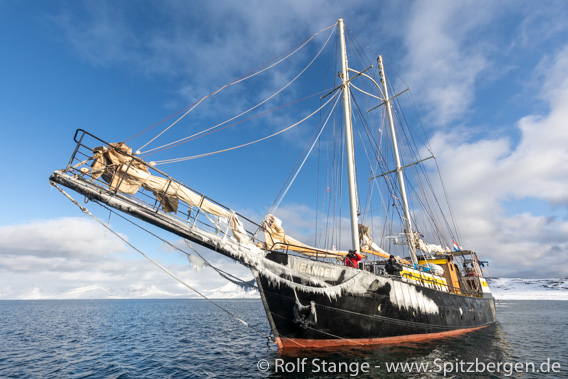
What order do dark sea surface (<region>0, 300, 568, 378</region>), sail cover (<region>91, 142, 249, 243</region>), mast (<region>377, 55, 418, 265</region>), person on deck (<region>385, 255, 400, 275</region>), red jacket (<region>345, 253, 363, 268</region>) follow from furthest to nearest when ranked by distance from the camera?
mast (<region>377, 55, 418, 265</region>) → person on deck (<region>385, 255, 400, 275</region>) → red jacket (<region>345, 253, 363, 268</region>) → dark sea surface (<region>0, 300, 568, 378</region>) → sail cover (<region>91, 142, 249, 243</region>)

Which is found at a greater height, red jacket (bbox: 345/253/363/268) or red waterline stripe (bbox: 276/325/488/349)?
red jacket (bbox: 345/253/363/268)

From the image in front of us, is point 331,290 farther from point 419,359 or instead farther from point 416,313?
point 416,313

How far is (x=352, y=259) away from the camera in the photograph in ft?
43.2

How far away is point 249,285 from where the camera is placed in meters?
11.8

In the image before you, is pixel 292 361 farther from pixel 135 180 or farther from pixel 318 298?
pixel 135 180

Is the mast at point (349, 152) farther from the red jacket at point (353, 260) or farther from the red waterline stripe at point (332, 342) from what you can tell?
the red waterline stripe at point (332, 342)

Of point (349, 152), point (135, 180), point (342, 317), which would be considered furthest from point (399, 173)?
point (135, 180)

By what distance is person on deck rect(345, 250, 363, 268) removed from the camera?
13008 millimetres

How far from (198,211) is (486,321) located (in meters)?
27.4

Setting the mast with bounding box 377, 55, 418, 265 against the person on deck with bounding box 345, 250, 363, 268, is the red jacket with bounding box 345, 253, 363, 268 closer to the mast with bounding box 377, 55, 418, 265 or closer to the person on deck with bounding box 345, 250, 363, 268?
the person on deck with bounding box 345, 250, 363, 268

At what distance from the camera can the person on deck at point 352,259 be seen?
42.7 feet

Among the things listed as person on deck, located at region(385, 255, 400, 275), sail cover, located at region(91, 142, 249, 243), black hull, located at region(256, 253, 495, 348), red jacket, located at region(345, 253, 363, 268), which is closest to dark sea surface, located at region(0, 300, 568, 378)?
black hull, located at region(256, 253, 495, 348)

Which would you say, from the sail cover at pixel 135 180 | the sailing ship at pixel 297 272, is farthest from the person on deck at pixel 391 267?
the sail cover at pixel 135 180

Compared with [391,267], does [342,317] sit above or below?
below
